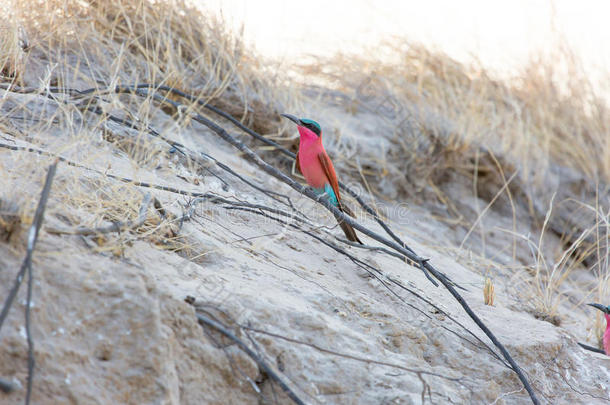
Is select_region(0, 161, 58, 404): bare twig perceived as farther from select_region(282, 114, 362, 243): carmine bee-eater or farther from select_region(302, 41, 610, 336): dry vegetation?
select_region(302, 41, 610, 336): dry vegetation

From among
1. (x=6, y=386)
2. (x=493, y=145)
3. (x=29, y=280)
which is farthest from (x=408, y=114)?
(x=6, y=386)

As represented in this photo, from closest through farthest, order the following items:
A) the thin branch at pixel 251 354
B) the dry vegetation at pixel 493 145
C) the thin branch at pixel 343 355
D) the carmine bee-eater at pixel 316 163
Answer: the thin branch at pixel 251 354 < the thin branch at pixel 343 355 < the carmine bee-eater at pixel 316 163 < the dry vegetation at pixel 493 145

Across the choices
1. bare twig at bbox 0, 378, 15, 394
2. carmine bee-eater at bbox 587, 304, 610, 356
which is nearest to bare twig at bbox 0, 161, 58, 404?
bare twig at bbox 0, 378, 15, 394

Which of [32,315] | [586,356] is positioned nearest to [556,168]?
[586,356]

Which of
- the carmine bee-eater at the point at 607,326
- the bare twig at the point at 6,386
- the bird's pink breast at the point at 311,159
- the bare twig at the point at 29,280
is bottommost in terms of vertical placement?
the bare twig at the point at 6,386

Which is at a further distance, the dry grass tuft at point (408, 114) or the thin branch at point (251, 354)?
the dry grass tuft at point (408, 114)

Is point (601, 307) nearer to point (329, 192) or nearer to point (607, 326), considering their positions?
point (607, 326)

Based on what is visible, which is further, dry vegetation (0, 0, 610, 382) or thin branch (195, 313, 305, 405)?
dry vegetation (0, 0, 610, 382)

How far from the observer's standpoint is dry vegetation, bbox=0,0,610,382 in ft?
11.7

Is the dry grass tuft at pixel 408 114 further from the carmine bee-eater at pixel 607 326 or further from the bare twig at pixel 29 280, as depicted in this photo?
the bare twig at pixel 29 280

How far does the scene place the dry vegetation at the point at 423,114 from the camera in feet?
11.7

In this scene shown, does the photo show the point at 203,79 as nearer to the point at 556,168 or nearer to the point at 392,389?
the point at 392,389

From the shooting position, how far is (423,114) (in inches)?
206

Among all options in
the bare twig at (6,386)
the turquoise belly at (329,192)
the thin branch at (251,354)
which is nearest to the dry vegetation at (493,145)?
the turquoise belly at (329,192)
